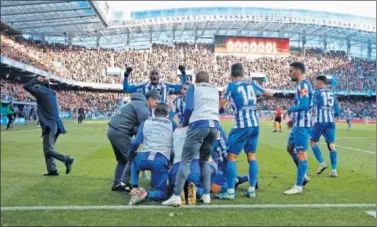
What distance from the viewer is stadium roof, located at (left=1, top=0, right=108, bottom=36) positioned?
4716 cm

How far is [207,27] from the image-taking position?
236 feet

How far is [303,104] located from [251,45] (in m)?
65.7

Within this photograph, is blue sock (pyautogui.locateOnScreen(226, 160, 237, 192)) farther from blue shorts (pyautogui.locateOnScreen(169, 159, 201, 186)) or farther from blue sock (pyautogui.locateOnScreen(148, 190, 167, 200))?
blue sock (pyautogui.locateOnScreen(148, 190, 167, 200))

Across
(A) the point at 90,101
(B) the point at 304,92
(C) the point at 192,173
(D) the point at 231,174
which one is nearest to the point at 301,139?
(B) the point at 304,92

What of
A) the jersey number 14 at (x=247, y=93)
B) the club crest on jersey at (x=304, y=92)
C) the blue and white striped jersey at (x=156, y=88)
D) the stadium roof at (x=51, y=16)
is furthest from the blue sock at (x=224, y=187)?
the stadium roof at (x=51, y=16)

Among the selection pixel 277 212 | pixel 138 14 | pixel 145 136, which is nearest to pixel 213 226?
pixel 277 212

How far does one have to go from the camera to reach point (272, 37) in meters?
72.4

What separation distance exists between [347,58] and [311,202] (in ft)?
256

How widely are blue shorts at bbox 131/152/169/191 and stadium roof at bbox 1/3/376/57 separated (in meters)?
52.3

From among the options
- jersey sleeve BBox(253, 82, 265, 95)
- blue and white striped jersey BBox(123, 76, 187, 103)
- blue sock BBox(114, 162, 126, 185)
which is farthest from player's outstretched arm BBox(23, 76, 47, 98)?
jersey sleeve BBox(253, 82, 265, 95)

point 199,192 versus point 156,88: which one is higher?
point 156,88

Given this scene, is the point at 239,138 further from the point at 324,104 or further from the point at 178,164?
the point at 324,104

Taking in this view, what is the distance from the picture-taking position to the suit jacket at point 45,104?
8336 millimetres

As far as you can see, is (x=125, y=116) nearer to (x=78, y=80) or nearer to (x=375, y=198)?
(x=375, y=198)
